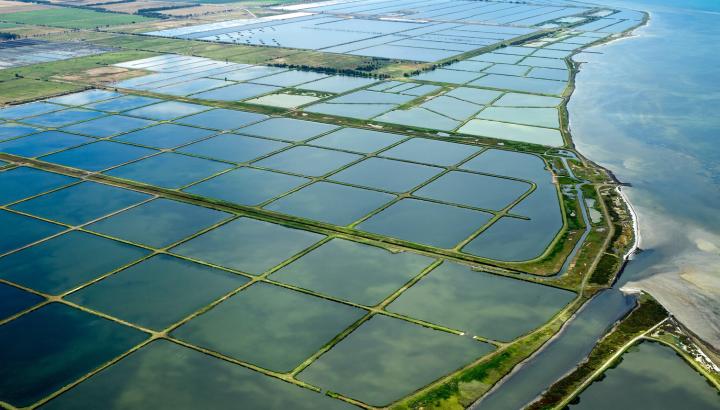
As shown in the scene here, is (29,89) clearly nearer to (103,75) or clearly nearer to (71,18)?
(103,75)

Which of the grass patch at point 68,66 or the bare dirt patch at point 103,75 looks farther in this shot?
the grass patch at point 68,66

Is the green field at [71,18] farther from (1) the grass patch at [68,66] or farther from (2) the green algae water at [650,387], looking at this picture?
(2) the green algae water at [650,387]

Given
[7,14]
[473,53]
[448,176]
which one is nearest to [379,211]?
[448,176]

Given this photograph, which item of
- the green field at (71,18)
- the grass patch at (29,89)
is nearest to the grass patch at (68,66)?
the grass patch at (29,89)

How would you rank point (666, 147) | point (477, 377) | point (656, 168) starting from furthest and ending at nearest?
point (666, 147) → point (656, 168) → point (477, 377)

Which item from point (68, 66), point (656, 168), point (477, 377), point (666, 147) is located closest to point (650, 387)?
point (477, 377)

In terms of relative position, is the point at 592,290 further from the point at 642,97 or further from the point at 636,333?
the point at 642,97
